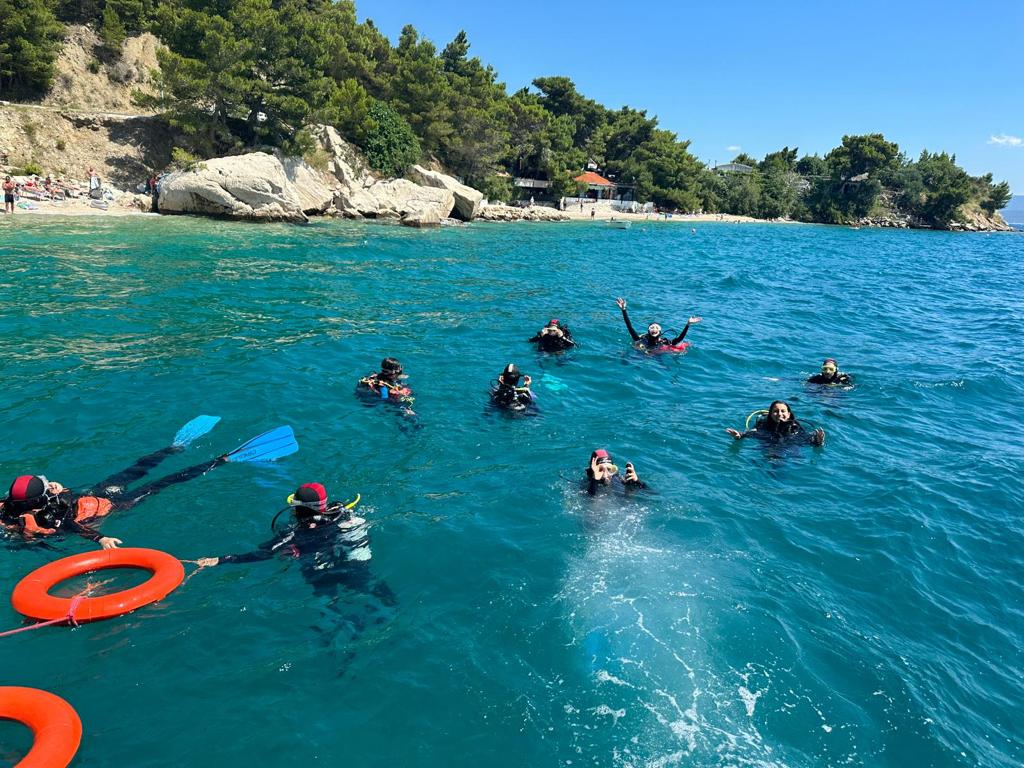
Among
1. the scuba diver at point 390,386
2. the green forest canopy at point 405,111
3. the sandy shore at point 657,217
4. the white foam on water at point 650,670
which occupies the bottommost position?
the white foam on water at point 650,670

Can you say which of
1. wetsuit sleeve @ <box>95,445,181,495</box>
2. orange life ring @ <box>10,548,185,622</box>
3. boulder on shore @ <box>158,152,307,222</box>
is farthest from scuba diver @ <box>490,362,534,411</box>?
boulder on shore @ <box>158,152,307,222</box>

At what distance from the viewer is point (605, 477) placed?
28.7 feet

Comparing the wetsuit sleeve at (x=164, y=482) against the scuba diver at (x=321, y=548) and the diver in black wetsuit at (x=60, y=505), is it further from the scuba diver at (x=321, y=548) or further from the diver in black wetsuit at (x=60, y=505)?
the scuba diver at (x=321, y=548)

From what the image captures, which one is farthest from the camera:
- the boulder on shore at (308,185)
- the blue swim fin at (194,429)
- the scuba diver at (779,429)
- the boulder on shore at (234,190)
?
the boulder on shore at (308,185)

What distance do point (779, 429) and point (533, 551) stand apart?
18.1ft

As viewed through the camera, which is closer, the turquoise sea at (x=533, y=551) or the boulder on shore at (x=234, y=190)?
the turquoise sea at (x=533, y=551)

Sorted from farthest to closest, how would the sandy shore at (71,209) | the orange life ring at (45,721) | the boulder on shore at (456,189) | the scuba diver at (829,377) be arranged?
the boulder on shore at (456,189) < the sandy shore at (71,209) < the scuba diver at (829,377) < the orange life ring at (45,721)

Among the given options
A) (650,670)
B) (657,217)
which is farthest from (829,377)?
(657,217)

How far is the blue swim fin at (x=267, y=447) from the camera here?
9.15 meters

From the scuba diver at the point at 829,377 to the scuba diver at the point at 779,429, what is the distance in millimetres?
3276

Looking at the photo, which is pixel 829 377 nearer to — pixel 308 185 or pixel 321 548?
pixel 321 548

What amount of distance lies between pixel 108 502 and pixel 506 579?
517cm

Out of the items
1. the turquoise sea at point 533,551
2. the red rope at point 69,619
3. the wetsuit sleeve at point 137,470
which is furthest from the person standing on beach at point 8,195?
the red rope at point 69,619

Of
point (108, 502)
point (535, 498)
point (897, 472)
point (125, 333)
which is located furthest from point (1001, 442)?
point (125, 333)
